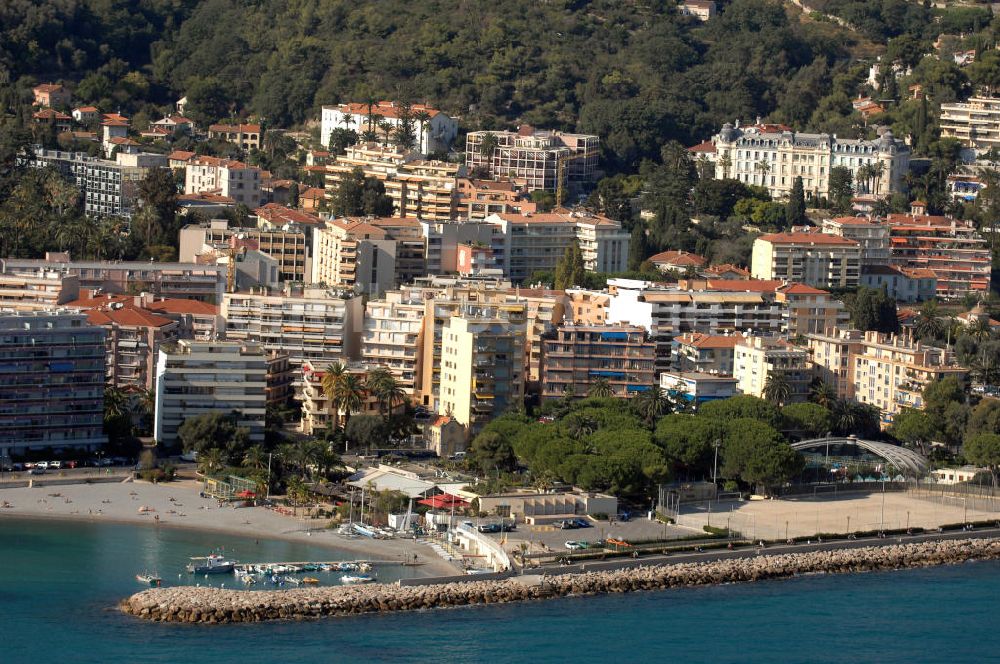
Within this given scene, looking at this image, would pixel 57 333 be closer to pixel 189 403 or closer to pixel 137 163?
pixel 189 403

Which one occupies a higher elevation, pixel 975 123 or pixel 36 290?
pixel 975 123

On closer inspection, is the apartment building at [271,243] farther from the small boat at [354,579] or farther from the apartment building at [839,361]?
Answer: the small boat at [354,579]

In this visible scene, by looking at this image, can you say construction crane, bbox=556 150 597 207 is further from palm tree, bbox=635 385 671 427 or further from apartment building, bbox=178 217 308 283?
palm tree, bbox=635 385 671 427

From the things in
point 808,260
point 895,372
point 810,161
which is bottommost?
point 895,372

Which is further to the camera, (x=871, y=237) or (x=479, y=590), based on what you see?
(x=871, y=237)

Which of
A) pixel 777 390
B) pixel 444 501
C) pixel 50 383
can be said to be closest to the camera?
pixel 444 501

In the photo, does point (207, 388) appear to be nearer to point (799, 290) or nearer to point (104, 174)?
point (799, 290)

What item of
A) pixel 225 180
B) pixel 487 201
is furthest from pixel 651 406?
pixel 225 180

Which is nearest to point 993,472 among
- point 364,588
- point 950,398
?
point 950,398

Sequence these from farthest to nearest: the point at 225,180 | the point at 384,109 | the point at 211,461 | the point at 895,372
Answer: the point at 384,109 → the point at 225,180 → the point at 895,372 → the point at 211,461
